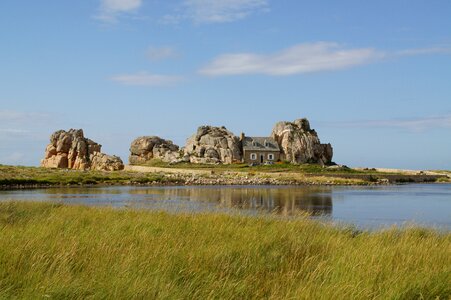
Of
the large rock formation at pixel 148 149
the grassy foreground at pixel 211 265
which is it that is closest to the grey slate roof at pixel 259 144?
the large rock formation at pixel 148 149

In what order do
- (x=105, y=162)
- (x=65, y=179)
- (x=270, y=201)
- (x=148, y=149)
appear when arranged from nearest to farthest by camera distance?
(x=270, y=201) → (x=65, y=179) → (x=105, y=162) → (x=148, y=149)

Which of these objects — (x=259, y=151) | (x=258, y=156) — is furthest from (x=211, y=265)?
(x=258, y=156)

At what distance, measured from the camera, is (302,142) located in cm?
9375

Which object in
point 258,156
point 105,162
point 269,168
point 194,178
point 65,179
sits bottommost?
point 65,179

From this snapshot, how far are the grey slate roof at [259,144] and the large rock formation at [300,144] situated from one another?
4.23 feet

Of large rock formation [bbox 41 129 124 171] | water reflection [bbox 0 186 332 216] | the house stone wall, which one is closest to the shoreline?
large rock formation [bbox 41 129 124 171]

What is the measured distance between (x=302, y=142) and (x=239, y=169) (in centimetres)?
1706

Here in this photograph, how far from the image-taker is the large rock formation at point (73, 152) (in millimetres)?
89500

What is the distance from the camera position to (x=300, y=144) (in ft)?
307

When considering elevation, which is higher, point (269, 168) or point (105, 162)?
point (105, 162)

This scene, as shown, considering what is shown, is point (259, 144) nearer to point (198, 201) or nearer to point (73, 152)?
point (73, 152)

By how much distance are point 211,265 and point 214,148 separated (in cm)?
8395

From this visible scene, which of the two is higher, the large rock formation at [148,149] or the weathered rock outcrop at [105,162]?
the large rock formation at [148,149]

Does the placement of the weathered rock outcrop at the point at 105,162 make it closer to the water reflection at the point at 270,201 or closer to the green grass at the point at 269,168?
the green grass at the point at 269,168
